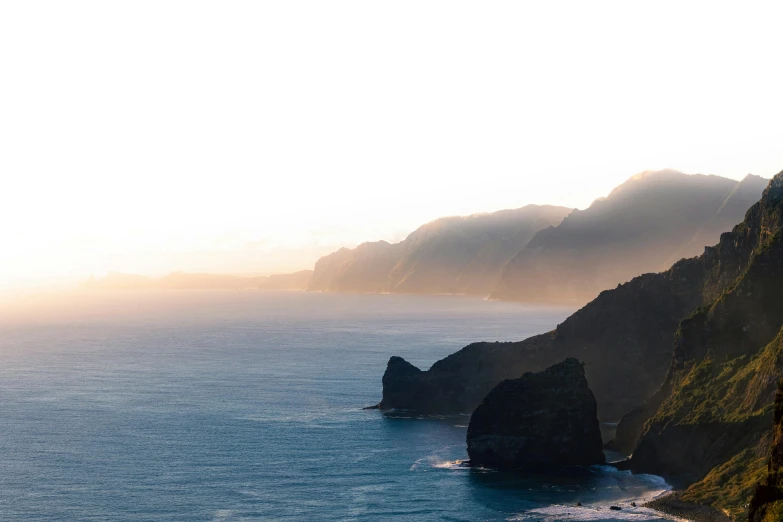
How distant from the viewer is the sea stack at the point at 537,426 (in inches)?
4530

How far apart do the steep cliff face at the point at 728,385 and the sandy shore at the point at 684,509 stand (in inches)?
55.6

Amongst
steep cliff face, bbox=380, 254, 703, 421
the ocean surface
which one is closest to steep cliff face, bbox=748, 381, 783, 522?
the ocean surface

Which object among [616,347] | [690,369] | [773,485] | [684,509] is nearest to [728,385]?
[690,369]

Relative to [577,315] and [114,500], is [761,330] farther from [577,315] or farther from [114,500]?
[114,500]

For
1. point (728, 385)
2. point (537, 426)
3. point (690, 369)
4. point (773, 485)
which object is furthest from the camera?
point (690, 369)

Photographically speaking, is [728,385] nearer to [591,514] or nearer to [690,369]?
[690,369]

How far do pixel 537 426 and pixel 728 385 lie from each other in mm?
25656

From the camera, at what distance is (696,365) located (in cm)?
11781

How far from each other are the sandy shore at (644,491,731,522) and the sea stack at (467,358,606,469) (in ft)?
61.1

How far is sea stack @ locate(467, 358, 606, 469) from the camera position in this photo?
115062 millimetres

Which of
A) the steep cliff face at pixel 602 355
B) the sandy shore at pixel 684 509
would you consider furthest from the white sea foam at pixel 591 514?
the steep cliff face at pixel 602 355

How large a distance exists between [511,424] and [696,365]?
90.6ft

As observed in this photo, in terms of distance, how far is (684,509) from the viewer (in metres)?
91.9

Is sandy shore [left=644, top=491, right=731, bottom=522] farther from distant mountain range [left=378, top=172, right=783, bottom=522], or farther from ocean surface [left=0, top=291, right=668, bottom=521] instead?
ocean surface [left=0, top=291, right=668, bottom=521]
